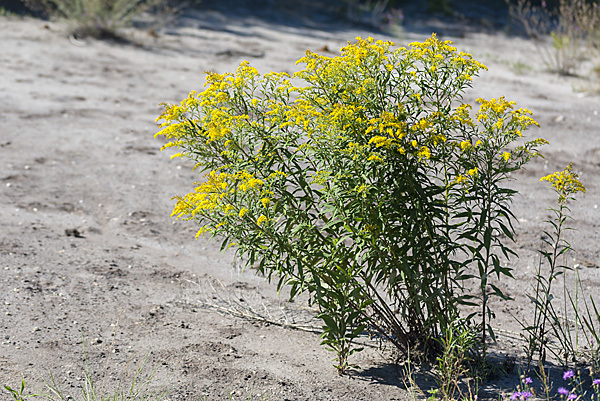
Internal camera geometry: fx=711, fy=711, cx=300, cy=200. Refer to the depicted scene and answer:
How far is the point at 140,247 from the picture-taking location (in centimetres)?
465

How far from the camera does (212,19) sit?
47.1 feet

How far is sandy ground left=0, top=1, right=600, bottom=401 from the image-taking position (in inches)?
125

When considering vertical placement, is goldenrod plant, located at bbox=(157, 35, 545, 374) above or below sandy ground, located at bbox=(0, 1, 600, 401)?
above

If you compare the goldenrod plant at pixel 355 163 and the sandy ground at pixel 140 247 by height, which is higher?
the goldenrod plant at pixel 355 163

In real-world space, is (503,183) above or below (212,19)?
below

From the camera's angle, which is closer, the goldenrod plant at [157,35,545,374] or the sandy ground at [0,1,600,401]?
the goldenrod plant at [157,35,545,374]

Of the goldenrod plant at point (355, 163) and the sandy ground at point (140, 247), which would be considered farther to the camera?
the sandy ground at point (140, 247)

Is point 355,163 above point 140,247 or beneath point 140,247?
above

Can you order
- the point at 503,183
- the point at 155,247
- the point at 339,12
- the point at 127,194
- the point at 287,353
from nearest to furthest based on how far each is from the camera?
the point at 287,353 < the point at 155,247 < the point at 127,194 < the point at 503,183 < the point at 339,12

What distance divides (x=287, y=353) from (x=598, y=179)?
415cm

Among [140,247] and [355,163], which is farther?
[140,247]

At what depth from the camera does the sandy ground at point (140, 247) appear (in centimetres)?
318

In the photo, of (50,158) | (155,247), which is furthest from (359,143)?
(50,158)

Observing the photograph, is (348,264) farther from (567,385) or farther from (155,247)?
(155,247)
